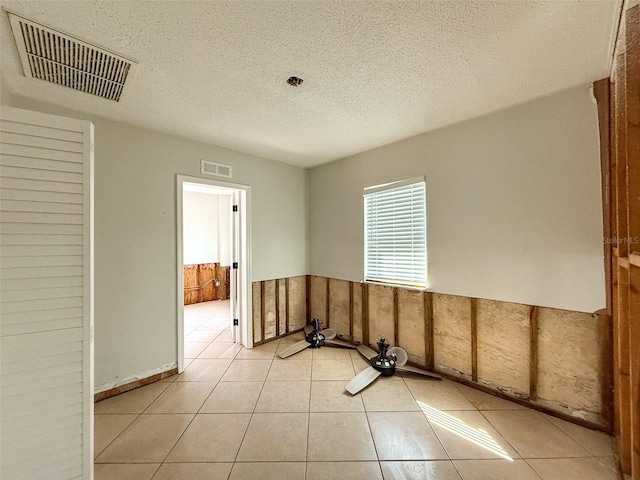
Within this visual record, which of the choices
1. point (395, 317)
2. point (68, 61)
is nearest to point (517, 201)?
point (395, 317)

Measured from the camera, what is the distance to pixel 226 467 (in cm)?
155

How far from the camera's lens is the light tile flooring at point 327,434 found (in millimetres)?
1527

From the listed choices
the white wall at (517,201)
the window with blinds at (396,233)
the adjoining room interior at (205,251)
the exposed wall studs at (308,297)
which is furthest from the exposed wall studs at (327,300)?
the adjoining room interior at (205,251)

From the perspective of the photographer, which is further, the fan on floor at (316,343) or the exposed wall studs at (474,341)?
the fan on floor at (316,343)

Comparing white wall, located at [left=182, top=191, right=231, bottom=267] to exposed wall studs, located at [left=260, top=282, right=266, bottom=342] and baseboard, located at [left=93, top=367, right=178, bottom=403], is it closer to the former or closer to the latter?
exposed wall studs, located at [left=260, top=282, right=266, bottom=342]

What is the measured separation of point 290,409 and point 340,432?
496mm

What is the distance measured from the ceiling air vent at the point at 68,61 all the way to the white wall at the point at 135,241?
54cm

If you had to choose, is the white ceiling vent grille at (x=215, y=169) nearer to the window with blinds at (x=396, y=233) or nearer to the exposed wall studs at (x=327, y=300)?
the window with blinds at (x=396, y=233)

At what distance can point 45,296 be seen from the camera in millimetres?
1185

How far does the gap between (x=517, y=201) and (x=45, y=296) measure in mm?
3308

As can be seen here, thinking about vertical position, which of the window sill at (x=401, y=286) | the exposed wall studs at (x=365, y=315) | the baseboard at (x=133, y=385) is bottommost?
the baseboard at (x=133, y=385)

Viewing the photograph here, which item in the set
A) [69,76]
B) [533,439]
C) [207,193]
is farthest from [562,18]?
[207,193]

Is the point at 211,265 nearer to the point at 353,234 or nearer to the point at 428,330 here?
the point at 353,234

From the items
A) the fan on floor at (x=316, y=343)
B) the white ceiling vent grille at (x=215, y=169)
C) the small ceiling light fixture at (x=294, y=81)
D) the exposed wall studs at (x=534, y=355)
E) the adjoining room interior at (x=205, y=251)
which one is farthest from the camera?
the adjoining room interior at (x=205, y=251)
